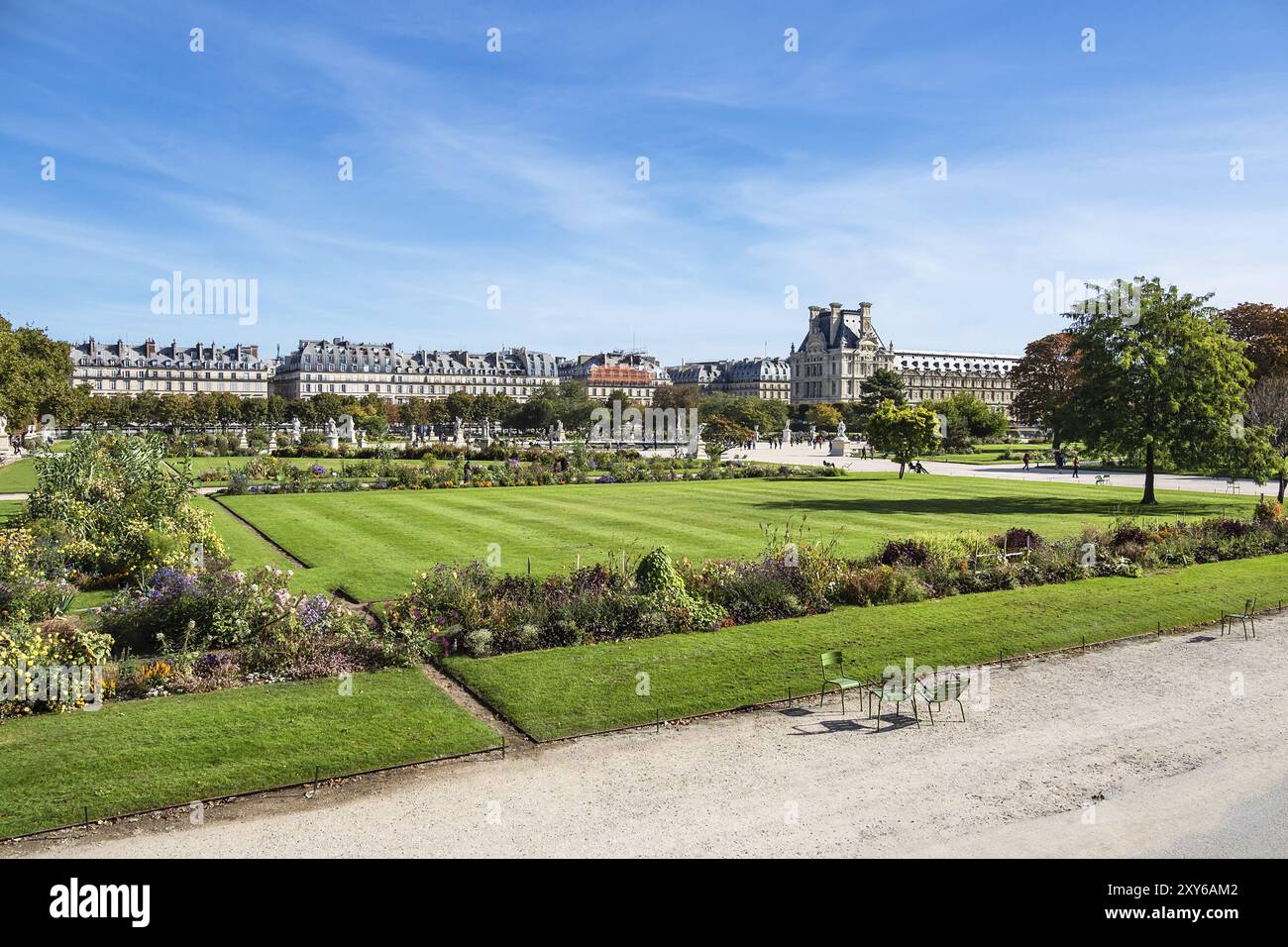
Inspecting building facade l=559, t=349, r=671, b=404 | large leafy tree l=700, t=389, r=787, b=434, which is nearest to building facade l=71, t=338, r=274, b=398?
building facade l=559, t=349, r=671, b=404

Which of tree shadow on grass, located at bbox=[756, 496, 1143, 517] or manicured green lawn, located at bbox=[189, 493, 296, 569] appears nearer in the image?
manicured green lawn, located at bbox=[189, 493, 296, 569]

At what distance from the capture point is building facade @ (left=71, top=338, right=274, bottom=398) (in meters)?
137

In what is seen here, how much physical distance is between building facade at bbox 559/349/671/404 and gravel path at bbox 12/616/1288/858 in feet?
519

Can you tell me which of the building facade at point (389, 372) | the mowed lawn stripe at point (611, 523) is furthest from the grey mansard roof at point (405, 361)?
the mowed lawn stripe at point (611, 523)

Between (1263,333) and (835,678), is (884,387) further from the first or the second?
(835,678)

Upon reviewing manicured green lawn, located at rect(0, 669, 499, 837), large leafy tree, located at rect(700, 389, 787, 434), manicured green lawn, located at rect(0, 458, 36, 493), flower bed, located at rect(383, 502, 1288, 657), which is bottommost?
manicured green lawn, located at rect(0, 669, 499, 837)

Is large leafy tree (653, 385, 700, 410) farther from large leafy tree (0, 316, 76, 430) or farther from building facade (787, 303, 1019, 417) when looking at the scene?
large leafy tree (0, 316, 76, 430)

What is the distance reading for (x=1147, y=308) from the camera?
3206 centimetres

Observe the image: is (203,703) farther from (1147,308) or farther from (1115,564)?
(1147,308)

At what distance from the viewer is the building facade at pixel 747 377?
179m

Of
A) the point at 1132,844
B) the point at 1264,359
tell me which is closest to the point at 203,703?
the point at 1132,844

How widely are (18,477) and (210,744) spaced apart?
3994 cm

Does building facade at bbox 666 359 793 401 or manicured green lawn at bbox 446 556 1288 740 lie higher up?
building facade at bbox 666 359 793 401

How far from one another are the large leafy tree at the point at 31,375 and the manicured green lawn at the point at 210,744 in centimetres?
3788
